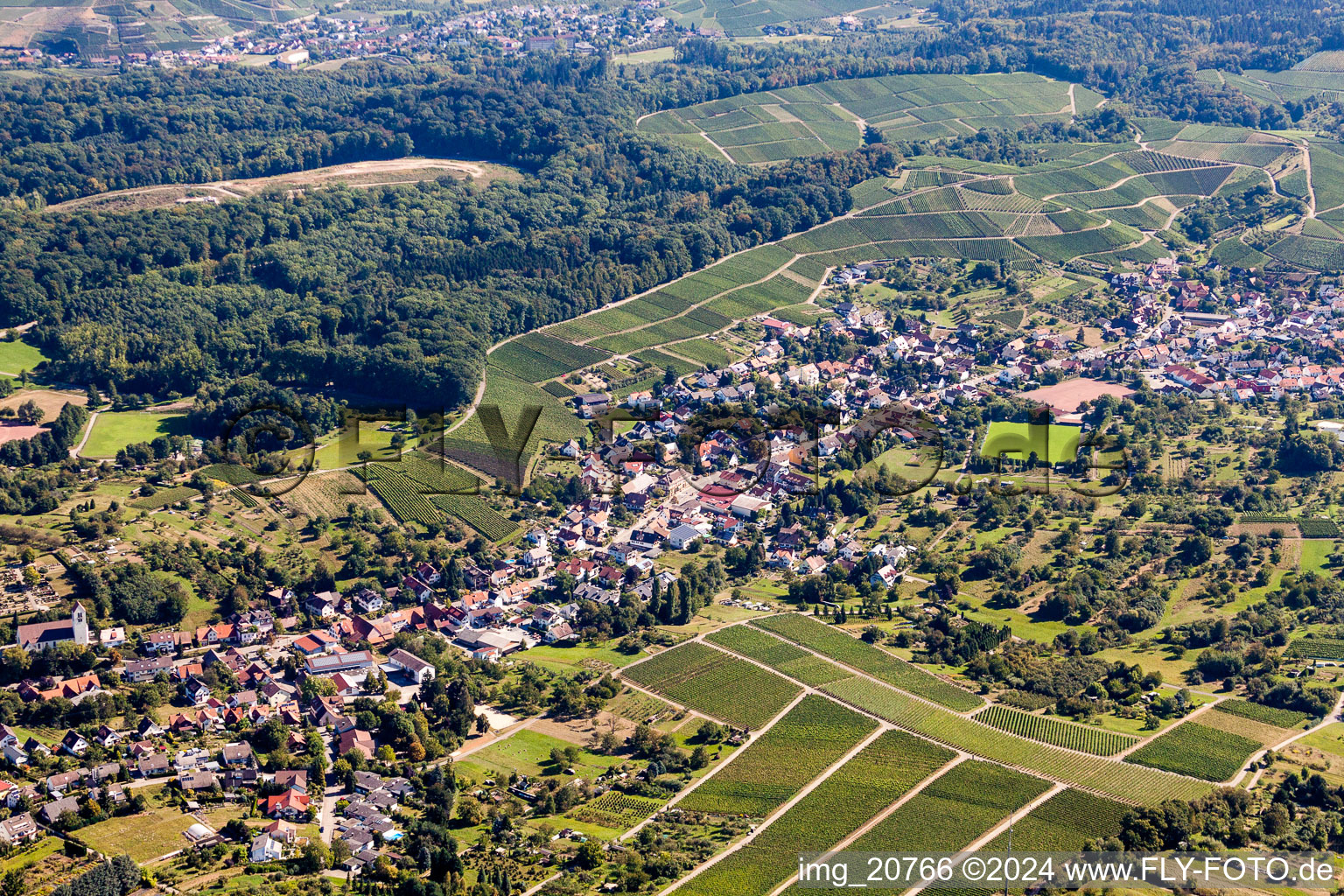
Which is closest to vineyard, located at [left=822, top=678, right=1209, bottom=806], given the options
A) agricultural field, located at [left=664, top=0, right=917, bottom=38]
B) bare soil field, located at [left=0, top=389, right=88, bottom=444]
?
bare soil field, located at [left=0, top=389, right=88, bottom=444]

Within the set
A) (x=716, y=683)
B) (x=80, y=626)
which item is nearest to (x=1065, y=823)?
(x=716, y=683)

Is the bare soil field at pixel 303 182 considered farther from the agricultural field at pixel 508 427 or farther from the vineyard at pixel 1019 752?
the vineyard at pixel 1019 752

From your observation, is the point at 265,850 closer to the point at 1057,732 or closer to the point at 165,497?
the point at 1057,732

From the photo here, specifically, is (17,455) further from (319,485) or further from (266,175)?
(266,175)

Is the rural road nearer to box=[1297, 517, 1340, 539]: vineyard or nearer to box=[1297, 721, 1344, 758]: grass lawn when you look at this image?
box=[1297, 721, 1344, 758]: grass lawn

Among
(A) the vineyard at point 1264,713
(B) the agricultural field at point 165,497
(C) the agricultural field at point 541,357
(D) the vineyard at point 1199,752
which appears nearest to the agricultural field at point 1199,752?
(D) the vineyard at point 1199,752

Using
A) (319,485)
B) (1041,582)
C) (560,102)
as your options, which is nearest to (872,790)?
(1041,582)
